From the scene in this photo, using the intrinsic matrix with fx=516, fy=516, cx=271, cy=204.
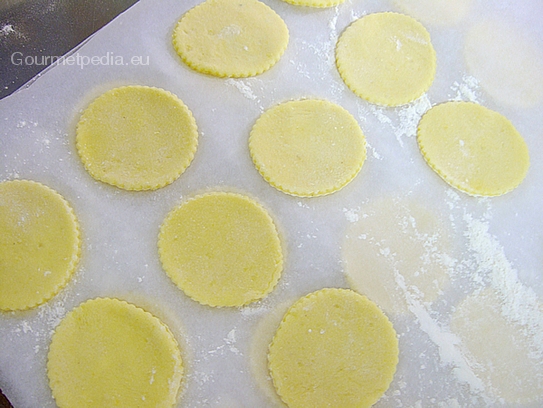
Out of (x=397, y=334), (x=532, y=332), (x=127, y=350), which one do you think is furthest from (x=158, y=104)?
(x=532, y=332)

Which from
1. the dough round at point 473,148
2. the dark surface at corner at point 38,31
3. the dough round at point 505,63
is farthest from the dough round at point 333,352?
the dark surface at corner at point 38,31

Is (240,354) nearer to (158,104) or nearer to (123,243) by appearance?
(123,243)

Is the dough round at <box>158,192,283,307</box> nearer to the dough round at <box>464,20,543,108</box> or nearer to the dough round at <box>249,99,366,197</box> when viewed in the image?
the dough round at <box>249,99,366,197</box>

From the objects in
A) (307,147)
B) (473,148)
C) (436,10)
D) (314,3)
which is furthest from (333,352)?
(436,10)

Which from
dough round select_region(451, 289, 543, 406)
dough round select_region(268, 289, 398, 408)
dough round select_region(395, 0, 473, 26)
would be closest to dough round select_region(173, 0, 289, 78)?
dough round select_region(395, 0, 473, 26)

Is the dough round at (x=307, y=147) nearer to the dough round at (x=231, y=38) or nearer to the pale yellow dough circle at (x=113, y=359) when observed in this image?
the dough round at (x=231, y=38)

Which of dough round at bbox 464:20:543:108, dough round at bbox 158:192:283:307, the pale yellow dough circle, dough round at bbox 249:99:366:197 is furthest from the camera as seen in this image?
dough round at bbox 464:20:543:108

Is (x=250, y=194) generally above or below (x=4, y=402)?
above

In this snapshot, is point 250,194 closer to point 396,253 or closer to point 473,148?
point 396,253
